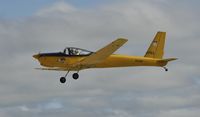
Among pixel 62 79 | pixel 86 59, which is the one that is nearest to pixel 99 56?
pixel 86 59

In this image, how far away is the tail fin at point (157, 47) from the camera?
49.5 m

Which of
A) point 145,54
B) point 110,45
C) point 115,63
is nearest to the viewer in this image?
point 110,45

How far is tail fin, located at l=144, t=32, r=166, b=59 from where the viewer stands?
49.5 meters

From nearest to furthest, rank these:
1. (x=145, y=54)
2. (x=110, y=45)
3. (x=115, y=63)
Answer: (x=110, y=45) → (x=115, y=63) → (x=145, y=54)

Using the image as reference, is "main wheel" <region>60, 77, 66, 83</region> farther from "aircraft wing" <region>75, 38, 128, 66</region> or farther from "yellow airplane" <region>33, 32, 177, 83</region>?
"aircraft wing" <region>75, 38, 128, 66</region>

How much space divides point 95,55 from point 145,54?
7049 millimetres

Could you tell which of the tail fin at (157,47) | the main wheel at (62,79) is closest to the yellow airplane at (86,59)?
the main wheel at (62,79)

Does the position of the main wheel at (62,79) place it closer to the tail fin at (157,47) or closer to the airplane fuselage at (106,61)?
the airplane fuselage at (106,61)

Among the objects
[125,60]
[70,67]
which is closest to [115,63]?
[125,60]

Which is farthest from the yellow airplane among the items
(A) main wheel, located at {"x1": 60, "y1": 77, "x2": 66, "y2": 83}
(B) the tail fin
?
(B) the tail fin

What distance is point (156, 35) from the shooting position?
165 feet

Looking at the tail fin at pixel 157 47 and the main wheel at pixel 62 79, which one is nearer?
the main wheel at pixel 62 79

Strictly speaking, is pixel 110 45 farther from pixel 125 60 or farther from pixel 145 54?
pixel 145 54

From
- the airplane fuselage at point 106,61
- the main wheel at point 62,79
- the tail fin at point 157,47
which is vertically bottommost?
the main wheel at point 62,79
